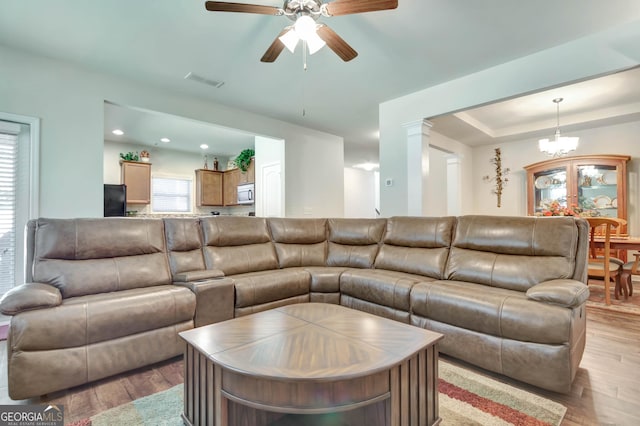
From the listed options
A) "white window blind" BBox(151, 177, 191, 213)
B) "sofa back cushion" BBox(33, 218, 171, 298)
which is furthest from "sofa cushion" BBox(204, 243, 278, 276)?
"white window blind" BBox(151, 177, 191, 213)

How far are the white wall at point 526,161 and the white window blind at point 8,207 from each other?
734 cm

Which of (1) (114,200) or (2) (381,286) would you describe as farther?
(1) (114,200)

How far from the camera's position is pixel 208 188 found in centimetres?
732

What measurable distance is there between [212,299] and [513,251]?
2.48 meters

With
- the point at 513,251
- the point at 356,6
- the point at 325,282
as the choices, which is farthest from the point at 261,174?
the point at 513,251

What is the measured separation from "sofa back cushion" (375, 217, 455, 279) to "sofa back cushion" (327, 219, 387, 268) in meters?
0.11

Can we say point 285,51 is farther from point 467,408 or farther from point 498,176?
point 498,176

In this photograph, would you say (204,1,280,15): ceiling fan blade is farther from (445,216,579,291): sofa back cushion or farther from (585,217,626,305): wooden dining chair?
(585,217,626,305): wooden dining chair

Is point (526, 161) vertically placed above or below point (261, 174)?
above

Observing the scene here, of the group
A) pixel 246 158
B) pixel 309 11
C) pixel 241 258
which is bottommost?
pixel 241 258

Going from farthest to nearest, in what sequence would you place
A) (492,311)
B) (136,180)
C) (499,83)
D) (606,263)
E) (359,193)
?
(359,193)
(136,180)
(606,263)
(499,83)
(492,311)

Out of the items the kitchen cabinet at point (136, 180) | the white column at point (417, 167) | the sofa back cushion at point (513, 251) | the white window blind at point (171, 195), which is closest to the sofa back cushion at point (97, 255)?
the sofa back cushion at point (513, 251)

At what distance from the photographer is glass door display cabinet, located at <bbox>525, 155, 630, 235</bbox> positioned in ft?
15.6

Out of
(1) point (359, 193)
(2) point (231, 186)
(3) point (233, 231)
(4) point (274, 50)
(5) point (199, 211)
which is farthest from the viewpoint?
(1) point (359, 193)
